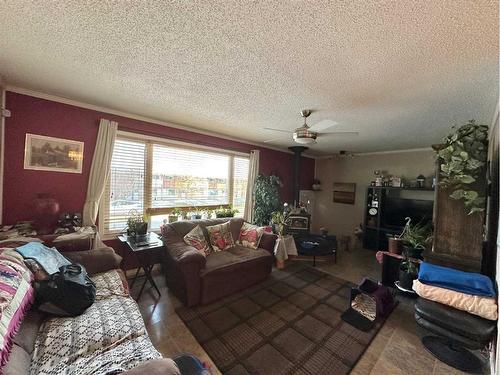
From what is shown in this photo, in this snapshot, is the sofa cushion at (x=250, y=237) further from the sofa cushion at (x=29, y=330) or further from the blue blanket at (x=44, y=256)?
the sofa cushion at (x=29, y=330)

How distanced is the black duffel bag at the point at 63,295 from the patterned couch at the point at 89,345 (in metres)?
0.05

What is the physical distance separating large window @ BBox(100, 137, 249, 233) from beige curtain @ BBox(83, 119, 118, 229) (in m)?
0.14

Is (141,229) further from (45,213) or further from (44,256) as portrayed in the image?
(44,256)

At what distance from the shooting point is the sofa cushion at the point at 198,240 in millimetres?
2789

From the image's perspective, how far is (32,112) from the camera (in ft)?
7.88

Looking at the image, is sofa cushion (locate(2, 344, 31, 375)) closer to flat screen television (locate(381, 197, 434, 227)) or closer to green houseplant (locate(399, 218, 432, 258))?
green houseplant (locate(399, 218, 432, 258))

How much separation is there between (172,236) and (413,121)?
3.71m

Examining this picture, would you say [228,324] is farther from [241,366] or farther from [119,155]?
[119,155]

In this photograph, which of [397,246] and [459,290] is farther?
[397,246]

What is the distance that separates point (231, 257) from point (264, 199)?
1.85m

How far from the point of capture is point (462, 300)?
5.03 ft

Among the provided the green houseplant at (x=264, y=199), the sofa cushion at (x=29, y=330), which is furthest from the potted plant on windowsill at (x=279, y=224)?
the sofa cushion at (x=29, y=330)

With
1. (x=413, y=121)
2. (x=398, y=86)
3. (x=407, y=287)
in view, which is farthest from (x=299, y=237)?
(x=398, y=86)

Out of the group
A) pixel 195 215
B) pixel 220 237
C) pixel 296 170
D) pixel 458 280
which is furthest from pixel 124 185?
pixel 458 280
